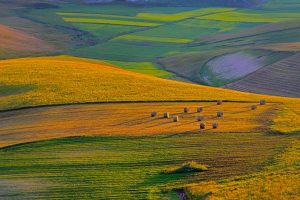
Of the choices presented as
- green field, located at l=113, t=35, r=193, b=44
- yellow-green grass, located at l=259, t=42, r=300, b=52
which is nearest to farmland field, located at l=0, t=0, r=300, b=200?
yellow-green grass, located at l=259, t=42, r=300, b=52

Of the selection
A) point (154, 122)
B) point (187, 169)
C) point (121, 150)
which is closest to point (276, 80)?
point (154, 122)

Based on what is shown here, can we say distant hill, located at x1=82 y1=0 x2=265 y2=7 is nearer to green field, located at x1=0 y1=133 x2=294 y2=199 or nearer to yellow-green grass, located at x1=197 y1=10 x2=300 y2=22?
yellow-green grass, located at x1=197 y1=10 x2=300 y2=22

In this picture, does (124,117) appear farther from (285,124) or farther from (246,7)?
(246,7)

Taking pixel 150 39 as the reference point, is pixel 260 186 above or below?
below

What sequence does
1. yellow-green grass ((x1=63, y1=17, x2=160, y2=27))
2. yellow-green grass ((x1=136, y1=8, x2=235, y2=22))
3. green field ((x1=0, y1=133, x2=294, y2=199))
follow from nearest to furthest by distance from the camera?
green field ((x1=0, y1=133, x2=294, y2=199)) → yellow-green grass ((x1=63, y1=17, x2=160, y2=27)) → yellow-green grass ((x1=136, y1=8, x2=235, y2=22))

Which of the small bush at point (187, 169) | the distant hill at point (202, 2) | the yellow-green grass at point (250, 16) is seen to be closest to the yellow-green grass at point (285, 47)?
the yellow-green grass at point (250, 16)

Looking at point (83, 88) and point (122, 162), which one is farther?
point (83, 88)

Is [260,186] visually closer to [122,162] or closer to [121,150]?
[122,162]
